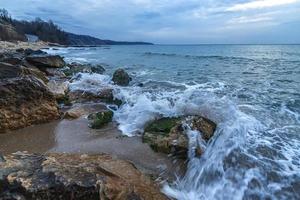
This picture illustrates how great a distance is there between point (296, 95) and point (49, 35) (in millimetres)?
109583

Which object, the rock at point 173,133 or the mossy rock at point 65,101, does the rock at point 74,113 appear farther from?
the rock at point 173,133

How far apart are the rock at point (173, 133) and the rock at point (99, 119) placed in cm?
129

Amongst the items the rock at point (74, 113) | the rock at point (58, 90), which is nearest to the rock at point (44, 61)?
the rock at point (58, 90)

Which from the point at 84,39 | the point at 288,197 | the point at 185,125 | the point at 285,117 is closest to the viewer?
the point at 288,197

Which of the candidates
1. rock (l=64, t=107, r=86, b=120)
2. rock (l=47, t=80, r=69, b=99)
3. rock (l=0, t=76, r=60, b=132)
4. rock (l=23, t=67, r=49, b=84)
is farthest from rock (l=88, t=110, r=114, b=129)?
rock (l=23, t=67, r=49, b=84)

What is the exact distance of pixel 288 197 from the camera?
462 cm

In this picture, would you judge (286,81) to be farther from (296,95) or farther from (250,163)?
(250,163)

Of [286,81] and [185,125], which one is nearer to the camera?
[185,125]

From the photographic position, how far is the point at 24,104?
7.58 m

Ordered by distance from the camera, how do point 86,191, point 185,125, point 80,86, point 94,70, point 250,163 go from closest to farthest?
point 86,191, point 250,163, point 185,125, point 80,86, point 94,70

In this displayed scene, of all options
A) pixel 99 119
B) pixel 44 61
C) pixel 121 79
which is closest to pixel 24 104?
pixel 99 119

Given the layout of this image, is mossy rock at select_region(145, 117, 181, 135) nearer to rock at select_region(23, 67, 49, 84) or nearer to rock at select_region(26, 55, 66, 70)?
rock at select_region(23, 67, 49, 84)

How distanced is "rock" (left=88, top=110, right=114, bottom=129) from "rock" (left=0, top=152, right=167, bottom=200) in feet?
9.73

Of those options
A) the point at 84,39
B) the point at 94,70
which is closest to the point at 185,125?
the point at 94,70
